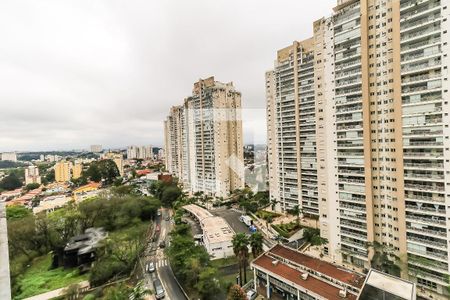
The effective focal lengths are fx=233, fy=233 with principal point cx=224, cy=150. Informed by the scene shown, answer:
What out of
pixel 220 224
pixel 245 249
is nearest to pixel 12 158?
pixel 220 224

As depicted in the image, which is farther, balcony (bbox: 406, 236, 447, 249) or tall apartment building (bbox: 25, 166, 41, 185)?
tall apartment building (bbox: 25, 166, 41, 185)

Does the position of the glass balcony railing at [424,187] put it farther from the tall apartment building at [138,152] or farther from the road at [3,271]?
the tall apartment building at [138,152]

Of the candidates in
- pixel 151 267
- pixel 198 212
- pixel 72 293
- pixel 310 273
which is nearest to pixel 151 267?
pixel 151 267

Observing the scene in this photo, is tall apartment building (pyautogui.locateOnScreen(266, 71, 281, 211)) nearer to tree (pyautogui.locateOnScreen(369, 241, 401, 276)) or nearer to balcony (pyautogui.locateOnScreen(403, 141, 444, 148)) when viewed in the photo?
tree (pyautogui.locateOnScreen(369, 241, 401, 276))

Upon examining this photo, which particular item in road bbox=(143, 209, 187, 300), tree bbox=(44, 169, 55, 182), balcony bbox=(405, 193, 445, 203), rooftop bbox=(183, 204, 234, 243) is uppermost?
balcony bbox=(405, 193, 445, 203)

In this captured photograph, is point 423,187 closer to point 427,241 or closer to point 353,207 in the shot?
point 427,241

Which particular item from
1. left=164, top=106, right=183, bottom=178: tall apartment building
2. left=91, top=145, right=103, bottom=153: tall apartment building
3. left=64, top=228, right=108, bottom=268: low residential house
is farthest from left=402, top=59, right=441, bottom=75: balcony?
left=91, top=145, right=103, bottom=153: tall apartment building
